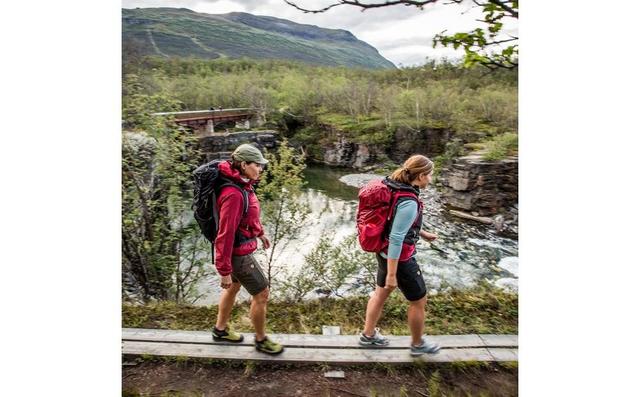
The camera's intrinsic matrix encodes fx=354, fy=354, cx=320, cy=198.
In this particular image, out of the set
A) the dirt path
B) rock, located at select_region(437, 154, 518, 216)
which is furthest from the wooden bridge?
rock, located at select_region(437, 154, 518, 216)

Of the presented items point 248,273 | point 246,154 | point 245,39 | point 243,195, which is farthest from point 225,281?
point 245,39

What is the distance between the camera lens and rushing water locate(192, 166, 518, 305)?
209 inches

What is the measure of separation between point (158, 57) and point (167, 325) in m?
2.39

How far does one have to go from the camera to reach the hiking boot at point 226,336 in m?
2.28

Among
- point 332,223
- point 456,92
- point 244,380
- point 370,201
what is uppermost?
point 456,92

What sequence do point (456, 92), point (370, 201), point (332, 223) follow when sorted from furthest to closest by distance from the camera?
point (332, 223) < point (456, 92) < point (370, 201)

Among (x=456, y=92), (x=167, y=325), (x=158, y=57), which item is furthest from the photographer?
(x=456, y=92)

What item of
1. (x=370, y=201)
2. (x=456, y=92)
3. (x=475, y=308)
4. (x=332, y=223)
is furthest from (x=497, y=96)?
(x=332, y=223)

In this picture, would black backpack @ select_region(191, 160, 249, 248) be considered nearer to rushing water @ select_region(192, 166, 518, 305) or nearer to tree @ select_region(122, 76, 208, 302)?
tree @ select_region(122, 76, 208, 302)

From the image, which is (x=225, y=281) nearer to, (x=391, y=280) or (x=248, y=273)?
(x=248, y=273)

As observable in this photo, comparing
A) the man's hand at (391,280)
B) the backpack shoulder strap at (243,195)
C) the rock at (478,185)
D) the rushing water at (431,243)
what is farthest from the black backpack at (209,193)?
the rock at (478,185)

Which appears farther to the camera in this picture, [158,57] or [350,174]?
[350,174]

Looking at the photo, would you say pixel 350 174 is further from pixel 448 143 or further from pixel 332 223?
pixel 448 143
